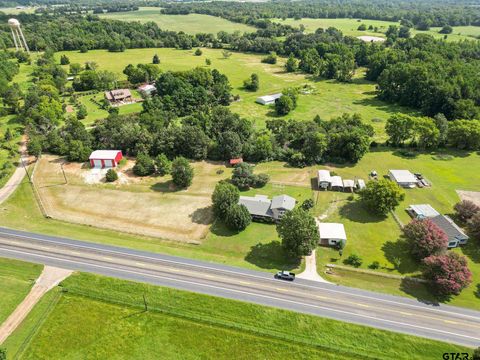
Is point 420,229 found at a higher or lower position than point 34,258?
higher

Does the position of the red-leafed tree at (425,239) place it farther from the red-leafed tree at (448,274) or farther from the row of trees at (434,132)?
the row of trees at (434,132)

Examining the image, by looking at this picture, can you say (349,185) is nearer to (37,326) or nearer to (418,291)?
(418,291)

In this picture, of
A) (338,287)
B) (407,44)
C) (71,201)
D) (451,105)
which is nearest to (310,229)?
(338,287)

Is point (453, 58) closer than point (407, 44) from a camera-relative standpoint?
Yes

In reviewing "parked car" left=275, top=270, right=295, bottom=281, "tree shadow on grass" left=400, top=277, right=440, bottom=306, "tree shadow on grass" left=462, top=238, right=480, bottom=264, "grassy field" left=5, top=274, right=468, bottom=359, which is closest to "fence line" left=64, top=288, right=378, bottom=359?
"grassy field" left=5, top=274, right=468, bottom=359

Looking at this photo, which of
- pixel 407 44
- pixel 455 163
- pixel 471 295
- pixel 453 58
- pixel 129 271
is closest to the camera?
pixel 471 295

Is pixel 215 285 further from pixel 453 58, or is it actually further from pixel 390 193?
pixel 453 58
